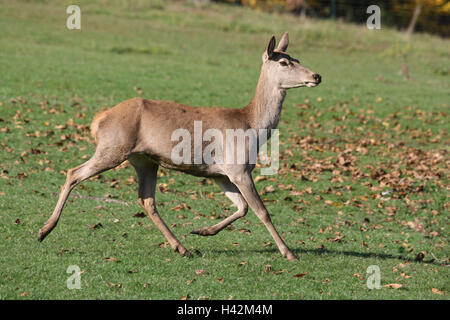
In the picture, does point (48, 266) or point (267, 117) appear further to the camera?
point (267, 117)

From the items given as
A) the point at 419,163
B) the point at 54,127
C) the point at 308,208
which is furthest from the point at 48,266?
the point at 419,163

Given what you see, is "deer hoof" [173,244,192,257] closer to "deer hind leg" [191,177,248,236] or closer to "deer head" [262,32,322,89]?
"deer hind leg" [191,177,248,236]

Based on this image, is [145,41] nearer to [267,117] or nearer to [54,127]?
[54,127]

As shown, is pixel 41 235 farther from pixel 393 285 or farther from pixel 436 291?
pixel 436 291

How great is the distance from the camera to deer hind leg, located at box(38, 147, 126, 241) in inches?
306

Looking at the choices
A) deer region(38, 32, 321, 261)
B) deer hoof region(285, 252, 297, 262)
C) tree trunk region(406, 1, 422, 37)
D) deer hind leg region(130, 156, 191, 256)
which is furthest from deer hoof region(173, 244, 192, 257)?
tree trunk region(406, 1, 422, 37)

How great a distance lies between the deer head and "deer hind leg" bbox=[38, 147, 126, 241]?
2.01m

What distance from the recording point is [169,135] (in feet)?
25.8

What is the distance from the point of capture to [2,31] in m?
26.9

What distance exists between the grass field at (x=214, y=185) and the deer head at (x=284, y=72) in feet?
6.81

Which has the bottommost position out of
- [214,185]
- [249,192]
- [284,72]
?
[214,185]

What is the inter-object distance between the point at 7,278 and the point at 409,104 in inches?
638

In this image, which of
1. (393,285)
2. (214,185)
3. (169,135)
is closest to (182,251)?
(169,135)

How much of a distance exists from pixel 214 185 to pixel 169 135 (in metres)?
5.16
